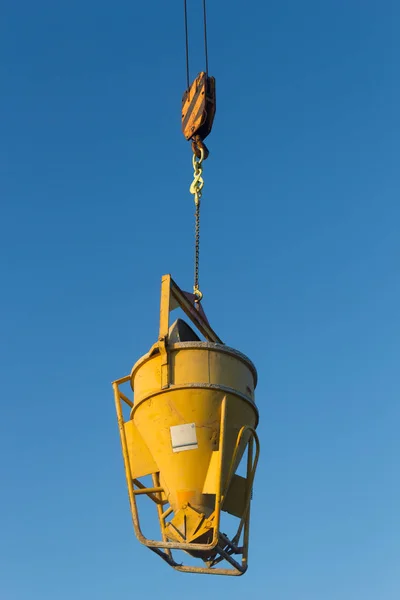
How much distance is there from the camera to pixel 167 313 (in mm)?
11312

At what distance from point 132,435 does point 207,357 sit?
1561 millimetres

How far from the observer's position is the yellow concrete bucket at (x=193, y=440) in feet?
34.1

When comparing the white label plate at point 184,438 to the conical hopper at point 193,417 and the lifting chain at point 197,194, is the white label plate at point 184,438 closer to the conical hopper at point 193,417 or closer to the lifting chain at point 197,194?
the conical hopper at point 193,417

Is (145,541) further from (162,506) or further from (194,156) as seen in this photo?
(194,156)

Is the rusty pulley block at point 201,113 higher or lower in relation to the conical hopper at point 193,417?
higher

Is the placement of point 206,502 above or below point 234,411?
below

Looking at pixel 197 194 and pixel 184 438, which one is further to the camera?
pixel 197 194

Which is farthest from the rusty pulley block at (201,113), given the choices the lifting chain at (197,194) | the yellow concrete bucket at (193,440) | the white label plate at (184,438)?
the white label plate at (184,438)

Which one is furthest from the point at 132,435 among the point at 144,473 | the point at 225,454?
the point at 225,454

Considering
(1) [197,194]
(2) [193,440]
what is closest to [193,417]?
(2) [193,440]

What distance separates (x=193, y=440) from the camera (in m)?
10.7

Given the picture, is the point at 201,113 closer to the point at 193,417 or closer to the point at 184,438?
the point at 193,417

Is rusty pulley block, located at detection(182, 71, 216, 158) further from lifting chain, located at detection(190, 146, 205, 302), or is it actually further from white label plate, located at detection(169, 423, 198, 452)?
white label plate, located at detection(169, 423, 198, 452)

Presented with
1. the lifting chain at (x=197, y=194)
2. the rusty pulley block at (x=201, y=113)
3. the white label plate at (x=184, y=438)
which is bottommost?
the white label plate at (x=184, y=438)
